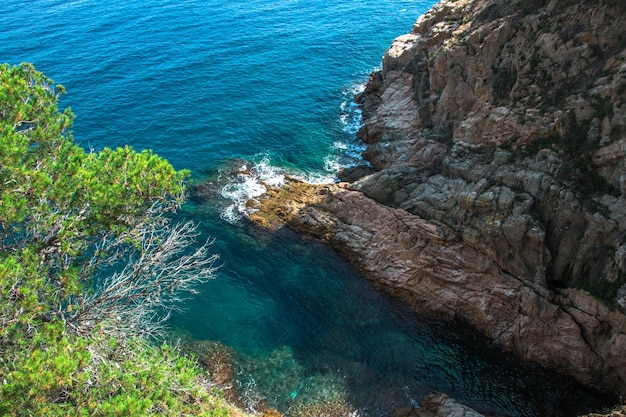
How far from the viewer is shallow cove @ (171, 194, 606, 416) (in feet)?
101

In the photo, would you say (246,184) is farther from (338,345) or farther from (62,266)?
(62,266)

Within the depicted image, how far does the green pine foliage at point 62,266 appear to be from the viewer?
1462cm

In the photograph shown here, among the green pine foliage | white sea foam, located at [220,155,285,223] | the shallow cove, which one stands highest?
the green pine foliage

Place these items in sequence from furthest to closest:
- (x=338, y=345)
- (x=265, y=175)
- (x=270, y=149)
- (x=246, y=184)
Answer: (x=270, y=149) < (x=265, y=175) < (x=246, y=184) < (x=338, y=345)

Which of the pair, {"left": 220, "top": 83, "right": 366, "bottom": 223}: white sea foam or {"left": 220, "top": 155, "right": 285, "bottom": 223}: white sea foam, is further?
{"left": 220, "top": 83, "right": 366, "bottom": 223}: white sea foam

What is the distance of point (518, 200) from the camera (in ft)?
110

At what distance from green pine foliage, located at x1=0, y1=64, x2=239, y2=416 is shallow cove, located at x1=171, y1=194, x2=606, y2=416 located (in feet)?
46.0

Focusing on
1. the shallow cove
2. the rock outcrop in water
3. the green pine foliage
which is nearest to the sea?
the shallow cove

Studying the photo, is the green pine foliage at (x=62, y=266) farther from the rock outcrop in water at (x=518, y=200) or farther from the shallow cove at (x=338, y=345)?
the rock outcrop in water at (x=518, y=200)

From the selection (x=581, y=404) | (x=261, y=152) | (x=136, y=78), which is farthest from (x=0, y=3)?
(x=581, y=404)

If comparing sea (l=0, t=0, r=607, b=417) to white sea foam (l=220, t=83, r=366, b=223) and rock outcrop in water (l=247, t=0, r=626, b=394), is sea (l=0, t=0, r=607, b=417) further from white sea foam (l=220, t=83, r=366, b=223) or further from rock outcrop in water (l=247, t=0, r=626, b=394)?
rock outcrop in water (l=247, t=0, r=626, b=394)

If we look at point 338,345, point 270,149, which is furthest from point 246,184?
point 338,345

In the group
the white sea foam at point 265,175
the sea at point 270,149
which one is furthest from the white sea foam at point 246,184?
the sea at point 270,149

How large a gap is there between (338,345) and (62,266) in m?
20.8
